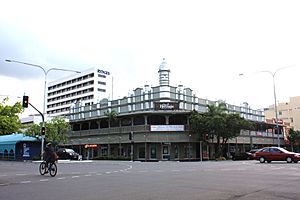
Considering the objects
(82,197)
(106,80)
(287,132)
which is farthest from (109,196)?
(106,80)

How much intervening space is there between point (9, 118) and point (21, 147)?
14.8 m

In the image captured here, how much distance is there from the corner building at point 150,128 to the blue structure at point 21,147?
8234 mm

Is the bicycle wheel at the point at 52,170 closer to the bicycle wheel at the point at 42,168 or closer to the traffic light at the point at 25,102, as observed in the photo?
the bicycle wheel at the point at 42,168

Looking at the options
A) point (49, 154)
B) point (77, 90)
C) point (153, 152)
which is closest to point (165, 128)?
point (153, 152)

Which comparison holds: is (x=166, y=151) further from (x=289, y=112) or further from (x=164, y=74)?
(x=289, y=112)

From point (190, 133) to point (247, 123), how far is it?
845 centimetres

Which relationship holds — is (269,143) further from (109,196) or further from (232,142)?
(109,196)

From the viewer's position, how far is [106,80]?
11781 centimetres

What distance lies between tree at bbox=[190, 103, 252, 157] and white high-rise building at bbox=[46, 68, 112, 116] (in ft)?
Result: 196

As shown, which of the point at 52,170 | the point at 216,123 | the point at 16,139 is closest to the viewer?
the point at 52,170

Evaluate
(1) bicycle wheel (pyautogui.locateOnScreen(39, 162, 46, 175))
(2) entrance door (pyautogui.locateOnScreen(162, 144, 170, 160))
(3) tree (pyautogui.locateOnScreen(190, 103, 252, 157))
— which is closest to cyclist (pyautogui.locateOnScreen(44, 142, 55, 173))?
(1) bicycle wheel (pyautogui.locateOnScreen(39, 162, 46, 175))

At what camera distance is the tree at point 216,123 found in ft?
161

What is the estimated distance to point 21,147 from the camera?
57.2 meters

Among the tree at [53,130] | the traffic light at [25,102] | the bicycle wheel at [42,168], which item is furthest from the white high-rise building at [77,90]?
the bicycle wheel at [42,168]
